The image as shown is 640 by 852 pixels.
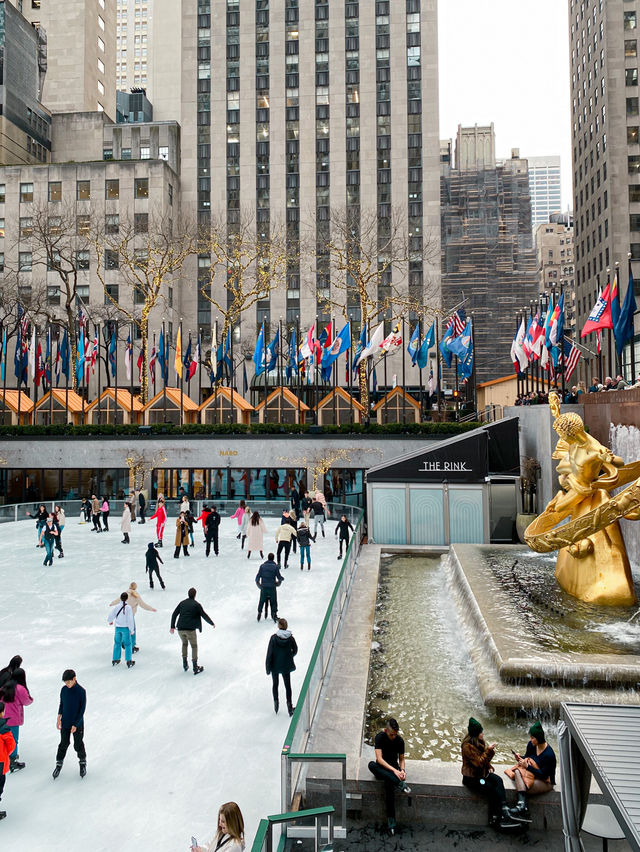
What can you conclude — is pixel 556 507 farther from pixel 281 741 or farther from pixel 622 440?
pixel 281 741

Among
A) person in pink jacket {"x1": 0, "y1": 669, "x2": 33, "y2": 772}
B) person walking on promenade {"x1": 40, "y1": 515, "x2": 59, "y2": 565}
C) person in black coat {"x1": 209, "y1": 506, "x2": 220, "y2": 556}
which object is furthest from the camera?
person in black coat {"x1": 209, "y1": 506, "x2": 220, "y2": 556}

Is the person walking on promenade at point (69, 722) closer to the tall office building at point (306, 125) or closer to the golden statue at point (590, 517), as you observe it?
the golden statue at point (590, 517)

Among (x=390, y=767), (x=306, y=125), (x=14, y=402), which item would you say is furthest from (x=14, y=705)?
(x=306, y=125)

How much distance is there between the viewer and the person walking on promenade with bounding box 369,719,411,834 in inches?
242

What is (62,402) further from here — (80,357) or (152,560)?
(152,560)

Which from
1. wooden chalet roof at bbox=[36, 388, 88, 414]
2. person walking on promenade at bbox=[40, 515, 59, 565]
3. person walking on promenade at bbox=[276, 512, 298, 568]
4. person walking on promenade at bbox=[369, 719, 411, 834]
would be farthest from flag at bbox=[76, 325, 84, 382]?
person walking on promenade at bbox=[369, 719, 411, 834]

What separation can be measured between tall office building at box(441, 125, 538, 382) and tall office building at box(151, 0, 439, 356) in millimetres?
8579

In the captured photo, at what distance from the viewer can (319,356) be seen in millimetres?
34375

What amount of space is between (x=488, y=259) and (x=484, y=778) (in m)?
63.7

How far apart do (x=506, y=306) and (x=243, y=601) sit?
2254 inches

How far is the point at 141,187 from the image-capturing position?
182 ft

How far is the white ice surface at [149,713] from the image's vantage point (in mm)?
6043

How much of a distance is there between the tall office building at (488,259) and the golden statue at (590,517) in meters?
49.6

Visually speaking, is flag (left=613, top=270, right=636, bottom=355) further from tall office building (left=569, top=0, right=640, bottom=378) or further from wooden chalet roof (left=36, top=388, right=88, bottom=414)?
tall office building (left=569, top=0, right=640, bottom=378)
